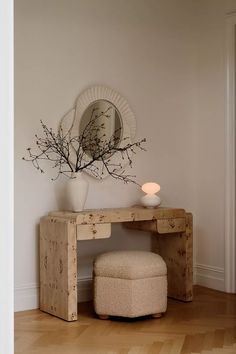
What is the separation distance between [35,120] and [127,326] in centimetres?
169

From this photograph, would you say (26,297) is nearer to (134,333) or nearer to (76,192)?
(76,192)

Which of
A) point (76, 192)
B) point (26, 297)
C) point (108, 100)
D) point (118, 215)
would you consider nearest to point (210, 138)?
point (108, 100)

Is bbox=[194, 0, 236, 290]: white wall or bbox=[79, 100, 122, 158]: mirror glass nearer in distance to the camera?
bbox=[79, 100, 122, 158]: mirror glass

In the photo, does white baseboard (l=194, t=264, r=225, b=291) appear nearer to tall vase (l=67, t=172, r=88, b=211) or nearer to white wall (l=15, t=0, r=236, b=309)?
white wall (l=15, t=0, r=236, b=309)

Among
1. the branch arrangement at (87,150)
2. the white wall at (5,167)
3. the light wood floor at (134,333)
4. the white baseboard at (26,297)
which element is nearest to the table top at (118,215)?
the branch arrangement at (87,150)

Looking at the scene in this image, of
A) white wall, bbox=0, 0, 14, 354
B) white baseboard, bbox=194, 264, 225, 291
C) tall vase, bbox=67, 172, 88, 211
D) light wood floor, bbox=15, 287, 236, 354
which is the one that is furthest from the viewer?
white baseboard, bbox=194, 264, 225, 291

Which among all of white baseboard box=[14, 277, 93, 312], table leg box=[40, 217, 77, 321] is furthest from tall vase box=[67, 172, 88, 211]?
white baseboard box=[14, 277, 93, 312]

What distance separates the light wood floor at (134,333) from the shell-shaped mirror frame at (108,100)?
123cm

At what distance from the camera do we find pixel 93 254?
4.75 metres

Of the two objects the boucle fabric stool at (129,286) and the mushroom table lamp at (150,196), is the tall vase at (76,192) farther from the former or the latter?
the mushroom table lamp at (150,196)

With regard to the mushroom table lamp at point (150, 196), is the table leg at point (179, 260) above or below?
below

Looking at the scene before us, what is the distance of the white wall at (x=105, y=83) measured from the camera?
14.4ft

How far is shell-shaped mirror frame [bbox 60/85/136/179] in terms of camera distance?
4.55 meters

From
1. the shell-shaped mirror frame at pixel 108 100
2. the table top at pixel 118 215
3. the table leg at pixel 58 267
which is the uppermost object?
the shell-shaped mirror frame at pixel 108 100
